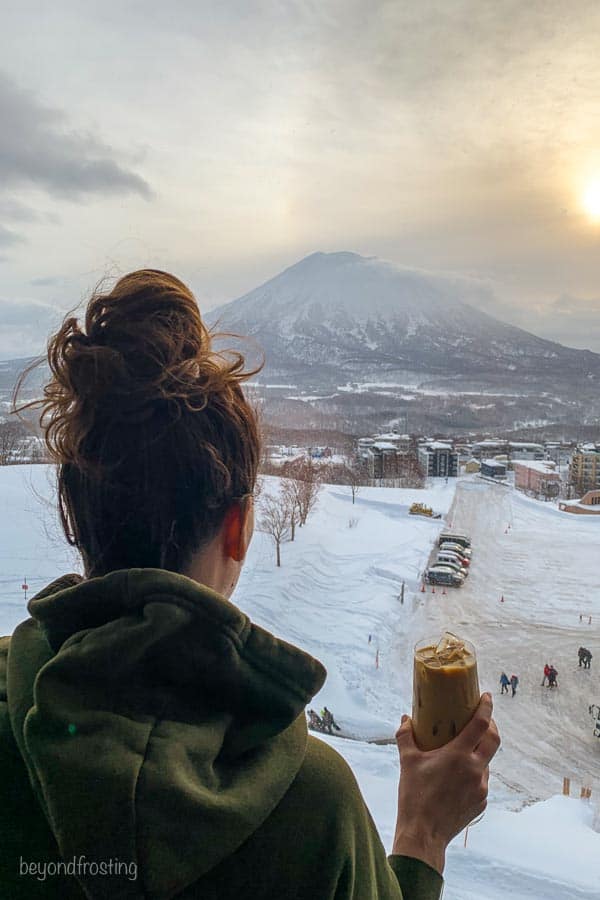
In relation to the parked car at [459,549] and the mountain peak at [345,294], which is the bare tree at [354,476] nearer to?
the parked car at [459,549]

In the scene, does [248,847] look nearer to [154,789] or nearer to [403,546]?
[154,789]

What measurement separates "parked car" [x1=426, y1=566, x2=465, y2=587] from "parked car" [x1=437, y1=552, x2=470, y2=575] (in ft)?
Result: 1.10

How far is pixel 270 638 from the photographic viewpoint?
26 cm

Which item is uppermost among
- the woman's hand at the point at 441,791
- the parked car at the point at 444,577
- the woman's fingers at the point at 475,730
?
the woman's fingers at the point at 475,730

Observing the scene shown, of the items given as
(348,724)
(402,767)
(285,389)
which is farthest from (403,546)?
(285,389)

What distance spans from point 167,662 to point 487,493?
10.9m

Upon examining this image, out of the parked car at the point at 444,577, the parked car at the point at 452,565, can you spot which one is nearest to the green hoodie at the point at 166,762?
the parked car at the point at 444,577

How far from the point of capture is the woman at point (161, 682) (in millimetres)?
222

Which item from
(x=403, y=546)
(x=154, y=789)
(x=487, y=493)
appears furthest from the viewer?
(x=487, y=493)

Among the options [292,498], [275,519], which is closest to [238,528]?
[275,519]

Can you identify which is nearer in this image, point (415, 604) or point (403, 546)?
point (415, 604)

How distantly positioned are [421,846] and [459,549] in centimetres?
623

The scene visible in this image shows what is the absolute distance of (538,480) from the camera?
1058 centimetres

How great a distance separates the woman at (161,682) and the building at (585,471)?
36.4ft
